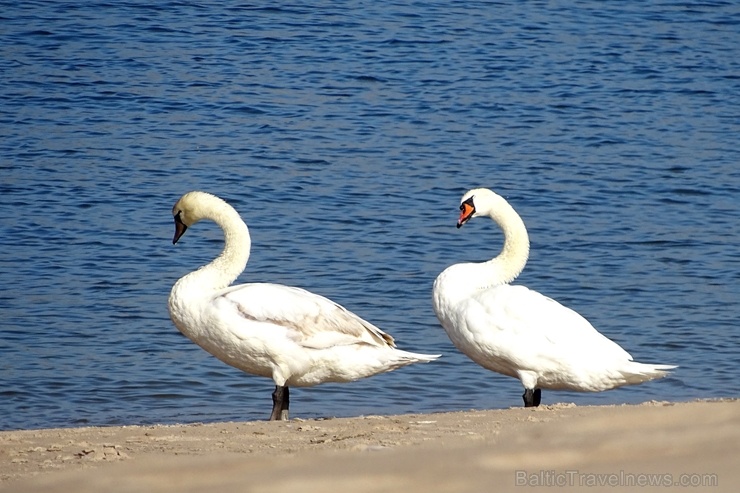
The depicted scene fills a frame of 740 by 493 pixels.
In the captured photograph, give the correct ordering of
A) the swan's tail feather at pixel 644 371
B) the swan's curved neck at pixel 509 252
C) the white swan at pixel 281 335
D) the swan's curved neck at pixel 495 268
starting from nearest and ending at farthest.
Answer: the swan's tail feather at pixel 644 371, the white swan at pixel 281 335, the swan's curved neck at pixel 495 268, the swan's curved neck at pixel 509 252

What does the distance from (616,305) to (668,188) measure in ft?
12.6

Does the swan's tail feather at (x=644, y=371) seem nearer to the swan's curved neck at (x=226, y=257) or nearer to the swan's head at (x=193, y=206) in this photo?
the swan's curved neck at (x=226, y=257)

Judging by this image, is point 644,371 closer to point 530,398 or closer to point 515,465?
point 530,398

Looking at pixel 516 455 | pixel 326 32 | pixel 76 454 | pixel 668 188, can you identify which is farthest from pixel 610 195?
pixel 516 455

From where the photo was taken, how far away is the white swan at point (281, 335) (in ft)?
23.8

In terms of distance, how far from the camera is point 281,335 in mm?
7277

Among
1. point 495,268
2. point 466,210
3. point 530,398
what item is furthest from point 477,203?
point 530,398

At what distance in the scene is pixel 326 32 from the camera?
20531mm

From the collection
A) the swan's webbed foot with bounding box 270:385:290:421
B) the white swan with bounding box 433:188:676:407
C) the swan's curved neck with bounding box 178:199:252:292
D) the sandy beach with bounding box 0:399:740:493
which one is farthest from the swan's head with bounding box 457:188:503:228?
the sandy beach with bounding box 0:399:740:493

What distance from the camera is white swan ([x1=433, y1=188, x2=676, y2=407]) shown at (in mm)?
7160

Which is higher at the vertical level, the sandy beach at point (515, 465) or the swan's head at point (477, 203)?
the sandy beach at point (515, 465)

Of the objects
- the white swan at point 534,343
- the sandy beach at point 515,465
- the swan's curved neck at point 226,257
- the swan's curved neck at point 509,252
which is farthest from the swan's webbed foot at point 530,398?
the sandy beach at point 515,465

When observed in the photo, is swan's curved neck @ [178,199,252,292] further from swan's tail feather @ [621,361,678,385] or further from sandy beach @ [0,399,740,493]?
sandy beach @ [0,399,740,493]

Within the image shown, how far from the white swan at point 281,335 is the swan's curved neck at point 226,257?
0.02 m
